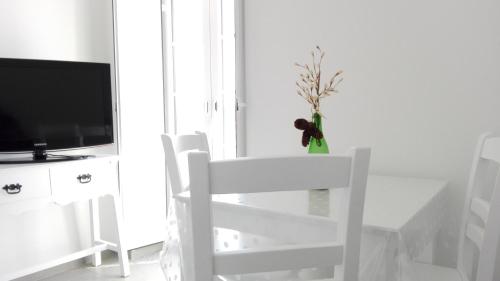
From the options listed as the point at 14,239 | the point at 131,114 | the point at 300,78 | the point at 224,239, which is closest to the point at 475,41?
the point at 300,78

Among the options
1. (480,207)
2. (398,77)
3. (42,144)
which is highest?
(398,77)

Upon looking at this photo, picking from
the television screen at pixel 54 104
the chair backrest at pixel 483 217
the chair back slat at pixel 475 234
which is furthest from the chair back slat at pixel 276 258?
the television screen at pixel 54 104

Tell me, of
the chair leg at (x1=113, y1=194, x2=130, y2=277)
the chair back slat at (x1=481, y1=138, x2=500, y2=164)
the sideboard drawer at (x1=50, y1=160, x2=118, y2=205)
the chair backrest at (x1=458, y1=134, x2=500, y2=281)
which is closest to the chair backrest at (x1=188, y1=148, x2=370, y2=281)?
the chair backrest at (x1=458, y1=134, x2=500, y2=281)

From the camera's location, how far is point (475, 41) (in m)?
2.04

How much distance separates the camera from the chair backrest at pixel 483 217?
141 cm

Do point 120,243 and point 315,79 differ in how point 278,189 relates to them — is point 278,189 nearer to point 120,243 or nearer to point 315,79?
point 315,79

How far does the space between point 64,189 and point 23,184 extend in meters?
0.27

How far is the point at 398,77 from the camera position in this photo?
7.44 ft

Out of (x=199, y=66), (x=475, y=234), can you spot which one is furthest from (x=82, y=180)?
(x=475, y=234)

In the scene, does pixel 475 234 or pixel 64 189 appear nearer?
pixel 475 234

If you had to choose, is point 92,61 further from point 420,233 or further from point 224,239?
point 420,233

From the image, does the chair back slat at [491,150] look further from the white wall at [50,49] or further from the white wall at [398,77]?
the white wall at [50,49]

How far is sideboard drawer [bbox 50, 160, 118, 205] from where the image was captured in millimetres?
2654

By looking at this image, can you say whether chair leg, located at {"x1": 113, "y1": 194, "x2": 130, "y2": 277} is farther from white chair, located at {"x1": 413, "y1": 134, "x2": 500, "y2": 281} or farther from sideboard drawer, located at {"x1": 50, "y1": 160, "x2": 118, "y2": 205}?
white chair, located at {"x1": 413, "y1": 134, "x2": 500, "y2": 281}
